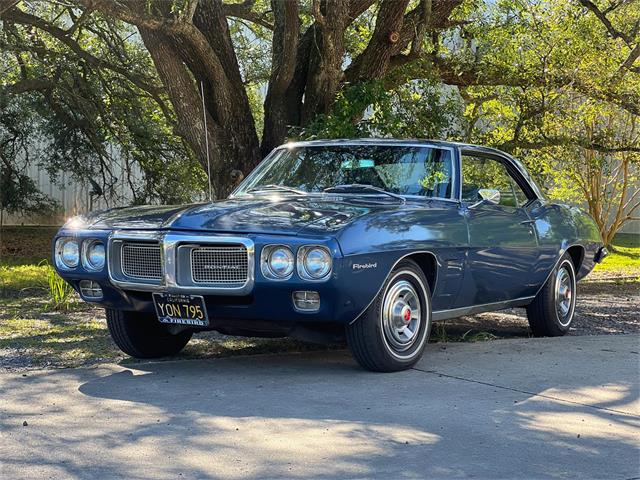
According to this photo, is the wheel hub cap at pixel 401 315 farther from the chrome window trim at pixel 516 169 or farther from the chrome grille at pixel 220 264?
the chrome window trim at pixel 516 169

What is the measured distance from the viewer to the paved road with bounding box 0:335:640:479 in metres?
4.03

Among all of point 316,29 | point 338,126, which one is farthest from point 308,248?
point 316,29

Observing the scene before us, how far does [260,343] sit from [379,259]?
2.05 meters

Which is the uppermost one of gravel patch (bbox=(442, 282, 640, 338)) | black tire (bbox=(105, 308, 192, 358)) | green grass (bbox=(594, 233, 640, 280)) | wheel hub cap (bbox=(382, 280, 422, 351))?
wheel hub cap (bbox=(382, 280, 422, 351))

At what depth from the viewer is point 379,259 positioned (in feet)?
Answer: 18.9

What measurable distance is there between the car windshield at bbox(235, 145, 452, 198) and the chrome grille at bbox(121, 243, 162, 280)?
1431 mm

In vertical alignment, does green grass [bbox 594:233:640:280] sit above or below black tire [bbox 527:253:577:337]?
below

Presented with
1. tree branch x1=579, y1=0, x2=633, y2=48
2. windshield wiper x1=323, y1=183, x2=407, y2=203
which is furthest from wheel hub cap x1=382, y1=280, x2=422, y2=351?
tree branch x1=579, y1=0, x2=633, y2=48

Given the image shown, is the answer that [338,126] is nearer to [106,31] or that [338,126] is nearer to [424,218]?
[424,218]

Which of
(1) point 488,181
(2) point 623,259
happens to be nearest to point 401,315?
(1) point 488,181

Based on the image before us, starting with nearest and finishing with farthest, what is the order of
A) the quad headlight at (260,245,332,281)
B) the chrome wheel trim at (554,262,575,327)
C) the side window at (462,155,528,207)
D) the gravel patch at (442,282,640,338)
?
the quad headlight at (260,245,332,281) < the side window at (462,155,528,207) < the chrome wheel trim at (554,262,575,327) < the gravel patch at (442,282,640,338)

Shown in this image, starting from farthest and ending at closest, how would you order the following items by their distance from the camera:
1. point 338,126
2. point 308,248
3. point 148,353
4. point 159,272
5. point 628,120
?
point 628,120
point 338,126
point 148,353
point 159,272
point 308,248

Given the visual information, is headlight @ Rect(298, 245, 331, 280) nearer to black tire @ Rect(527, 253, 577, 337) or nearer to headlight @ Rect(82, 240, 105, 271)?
headlight @ Rect(82, 240, 105, 271)

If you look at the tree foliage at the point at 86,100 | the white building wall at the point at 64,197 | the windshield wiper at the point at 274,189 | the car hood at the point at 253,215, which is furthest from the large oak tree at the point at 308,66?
the white building wall at the point at 64,197
